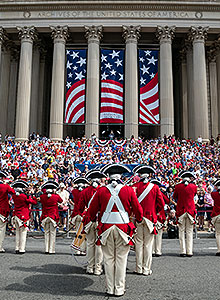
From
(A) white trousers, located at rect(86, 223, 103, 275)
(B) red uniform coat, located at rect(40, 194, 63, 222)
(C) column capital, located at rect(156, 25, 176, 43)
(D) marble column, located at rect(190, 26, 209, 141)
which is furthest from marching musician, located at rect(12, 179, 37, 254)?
(C) column capital, located at rect(156, 25, 176, 43)

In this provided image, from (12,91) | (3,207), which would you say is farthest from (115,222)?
(12,91)

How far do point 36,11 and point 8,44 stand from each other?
537cm

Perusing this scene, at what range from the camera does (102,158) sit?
20.8 m

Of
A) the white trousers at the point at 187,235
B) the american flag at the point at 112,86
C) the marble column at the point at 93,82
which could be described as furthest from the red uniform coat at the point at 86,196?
the american flag at the point at 112,86

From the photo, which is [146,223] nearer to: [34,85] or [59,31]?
[59,31]

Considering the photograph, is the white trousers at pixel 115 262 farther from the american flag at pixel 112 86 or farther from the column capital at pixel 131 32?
the column capital at pixel 131 32

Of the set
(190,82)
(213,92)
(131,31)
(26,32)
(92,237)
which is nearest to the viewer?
(92,237)

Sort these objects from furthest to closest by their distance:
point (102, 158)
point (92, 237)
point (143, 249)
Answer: point (102, 158) < point (92, 237) < point (143, 249)

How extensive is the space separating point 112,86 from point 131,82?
1.96 m

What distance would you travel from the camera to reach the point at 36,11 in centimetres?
3072

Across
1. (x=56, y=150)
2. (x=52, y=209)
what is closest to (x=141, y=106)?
(x=56, y=150)

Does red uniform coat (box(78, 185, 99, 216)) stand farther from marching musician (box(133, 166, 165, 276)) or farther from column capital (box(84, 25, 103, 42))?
column capital (box(84, 25, 103, 42))

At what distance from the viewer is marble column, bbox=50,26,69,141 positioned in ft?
94.5

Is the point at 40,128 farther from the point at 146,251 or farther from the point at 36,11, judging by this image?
the point at 146,251
